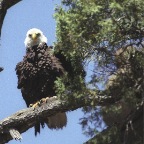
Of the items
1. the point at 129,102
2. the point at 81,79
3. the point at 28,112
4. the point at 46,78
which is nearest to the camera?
the point at 129,102

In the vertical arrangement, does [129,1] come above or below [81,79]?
above

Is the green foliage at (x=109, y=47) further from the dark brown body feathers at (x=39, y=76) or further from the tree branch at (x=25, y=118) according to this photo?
the dark brown body feathers at (x=39, y=76)

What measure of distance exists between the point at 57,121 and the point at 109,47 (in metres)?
2.54

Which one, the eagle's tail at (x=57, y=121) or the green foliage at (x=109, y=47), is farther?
the eagle's tail at (x=57, y=121)

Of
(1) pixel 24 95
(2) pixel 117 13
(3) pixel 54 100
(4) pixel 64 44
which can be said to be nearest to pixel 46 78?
(1) pixel 24 95

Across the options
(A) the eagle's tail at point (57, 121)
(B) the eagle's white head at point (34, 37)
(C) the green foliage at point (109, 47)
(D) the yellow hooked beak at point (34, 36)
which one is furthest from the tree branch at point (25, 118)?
(D) the yellow hooked beak at point (34, 36)

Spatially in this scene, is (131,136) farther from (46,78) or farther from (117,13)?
(46,78)

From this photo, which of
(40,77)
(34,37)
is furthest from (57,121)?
(34,37)

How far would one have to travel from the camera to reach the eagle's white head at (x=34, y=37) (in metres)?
7.77

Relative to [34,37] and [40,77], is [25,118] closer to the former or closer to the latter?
[40,77]

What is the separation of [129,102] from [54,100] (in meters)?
1.46

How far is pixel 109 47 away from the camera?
4691 millimetres

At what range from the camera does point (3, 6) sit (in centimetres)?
577

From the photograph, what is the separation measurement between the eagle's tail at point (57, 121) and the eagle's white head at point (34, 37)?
1.13 metres
